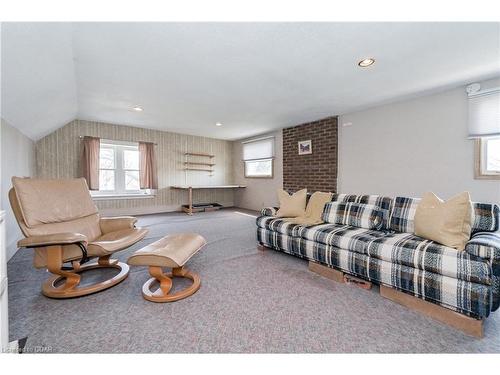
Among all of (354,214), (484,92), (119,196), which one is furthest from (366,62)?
(119,196)

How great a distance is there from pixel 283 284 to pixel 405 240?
110 cm

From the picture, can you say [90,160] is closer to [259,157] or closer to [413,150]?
[259,157]

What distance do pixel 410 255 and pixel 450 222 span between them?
404 millimetres

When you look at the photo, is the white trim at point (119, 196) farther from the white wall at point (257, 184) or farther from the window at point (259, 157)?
the window at point (259, 157)

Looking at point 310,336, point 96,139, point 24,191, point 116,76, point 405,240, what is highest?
A: point 116,76

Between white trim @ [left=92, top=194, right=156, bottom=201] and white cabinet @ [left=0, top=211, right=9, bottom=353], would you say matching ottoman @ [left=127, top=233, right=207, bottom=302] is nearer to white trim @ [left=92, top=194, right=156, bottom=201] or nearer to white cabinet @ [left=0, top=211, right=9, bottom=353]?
white cabinet @ [left=0, top=211, right=9, bottom=353]

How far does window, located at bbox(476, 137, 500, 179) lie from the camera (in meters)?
2.69

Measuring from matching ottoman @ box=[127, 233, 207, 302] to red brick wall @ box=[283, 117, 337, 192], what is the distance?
3.38 metres

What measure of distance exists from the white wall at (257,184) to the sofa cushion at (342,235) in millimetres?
3110

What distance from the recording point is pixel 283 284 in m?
1.97
